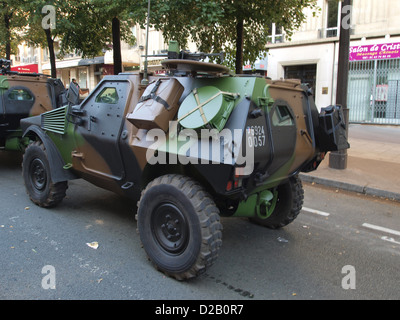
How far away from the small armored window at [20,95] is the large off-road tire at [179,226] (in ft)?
19.0

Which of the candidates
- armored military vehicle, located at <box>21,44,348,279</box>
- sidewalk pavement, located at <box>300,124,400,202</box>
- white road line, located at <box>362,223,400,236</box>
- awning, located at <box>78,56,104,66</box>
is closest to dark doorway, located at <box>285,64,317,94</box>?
sidewalk pavement, located at <box>300,124,400,202</box>

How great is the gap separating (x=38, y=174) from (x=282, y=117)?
368cm

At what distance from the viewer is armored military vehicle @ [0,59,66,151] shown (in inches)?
304

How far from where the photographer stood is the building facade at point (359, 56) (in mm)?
16125

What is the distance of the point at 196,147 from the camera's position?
3.30 meters

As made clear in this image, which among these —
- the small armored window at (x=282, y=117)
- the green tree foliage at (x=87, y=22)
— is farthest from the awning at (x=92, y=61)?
the small armored window at (x=282, y=117)

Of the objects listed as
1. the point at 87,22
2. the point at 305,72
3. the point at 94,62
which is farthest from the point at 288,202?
the point at 94,62

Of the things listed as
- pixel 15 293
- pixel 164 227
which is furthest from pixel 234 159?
pixel 15 293

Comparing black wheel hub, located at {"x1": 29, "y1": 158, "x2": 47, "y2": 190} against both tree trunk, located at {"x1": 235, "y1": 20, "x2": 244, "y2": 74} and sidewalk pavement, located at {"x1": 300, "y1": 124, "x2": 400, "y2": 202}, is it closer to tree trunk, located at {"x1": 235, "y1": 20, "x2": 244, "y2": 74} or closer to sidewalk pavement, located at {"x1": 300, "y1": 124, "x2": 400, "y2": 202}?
sidewalk pavement, located at {"x1": 300, "y1": 124, "x2": 400, "y2": 202}

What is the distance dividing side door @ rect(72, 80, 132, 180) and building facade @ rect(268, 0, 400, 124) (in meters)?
14.9

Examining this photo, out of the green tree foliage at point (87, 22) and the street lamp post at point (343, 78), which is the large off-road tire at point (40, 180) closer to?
the green tree foliage at point (87, 22)

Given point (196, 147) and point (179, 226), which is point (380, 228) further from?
point (196, 147)

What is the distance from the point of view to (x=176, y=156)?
11.1 ft
